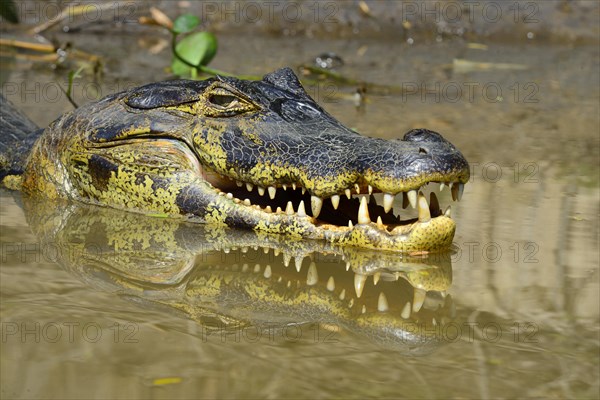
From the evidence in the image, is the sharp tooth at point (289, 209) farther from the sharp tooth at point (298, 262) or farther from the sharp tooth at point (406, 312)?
the sharp tooth at point (406, 312)

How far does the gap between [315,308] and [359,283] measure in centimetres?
40

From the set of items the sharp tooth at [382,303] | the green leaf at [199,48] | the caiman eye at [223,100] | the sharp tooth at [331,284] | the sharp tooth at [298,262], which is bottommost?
the sharp tooth at [382,303]

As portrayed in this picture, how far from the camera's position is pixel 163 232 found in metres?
5.06

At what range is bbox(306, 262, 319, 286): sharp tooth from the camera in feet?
14.1

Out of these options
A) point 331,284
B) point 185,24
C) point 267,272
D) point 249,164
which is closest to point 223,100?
point 249,164

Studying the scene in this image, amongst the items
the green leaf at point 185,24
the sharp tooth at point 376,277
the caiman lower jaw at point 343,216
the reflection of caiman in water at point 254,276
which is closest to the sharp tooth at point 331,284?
the reflection of caiman in water at point 254,276

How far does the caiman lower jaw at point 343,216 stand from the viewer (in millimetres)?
4605

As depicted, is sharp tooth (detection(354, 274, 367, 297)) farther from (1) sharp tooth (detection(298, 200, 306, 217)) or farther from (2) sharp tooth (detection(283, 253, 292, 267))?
(1) sharp tooth (detection(298, 200, 306, 217))

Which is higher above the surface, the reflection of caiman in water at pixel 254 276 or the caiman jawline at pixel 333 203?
the caiman jawline at pixel 333 203

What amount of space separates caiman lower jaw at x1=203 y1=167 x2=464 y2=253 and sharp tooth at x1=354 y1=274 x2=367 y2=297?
0.33 m

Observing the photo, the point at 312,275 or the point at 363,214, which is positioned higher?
the point at 363,214

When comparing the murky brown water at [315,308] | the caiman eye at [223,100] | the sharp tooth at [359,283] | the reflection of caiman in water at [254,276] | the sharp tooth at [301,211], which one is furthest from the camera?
the caiman eye at [223,100]

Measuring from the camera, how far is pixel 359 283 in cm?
426

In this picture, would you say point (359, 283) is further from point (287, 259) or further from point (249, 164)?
point (249, 164)
